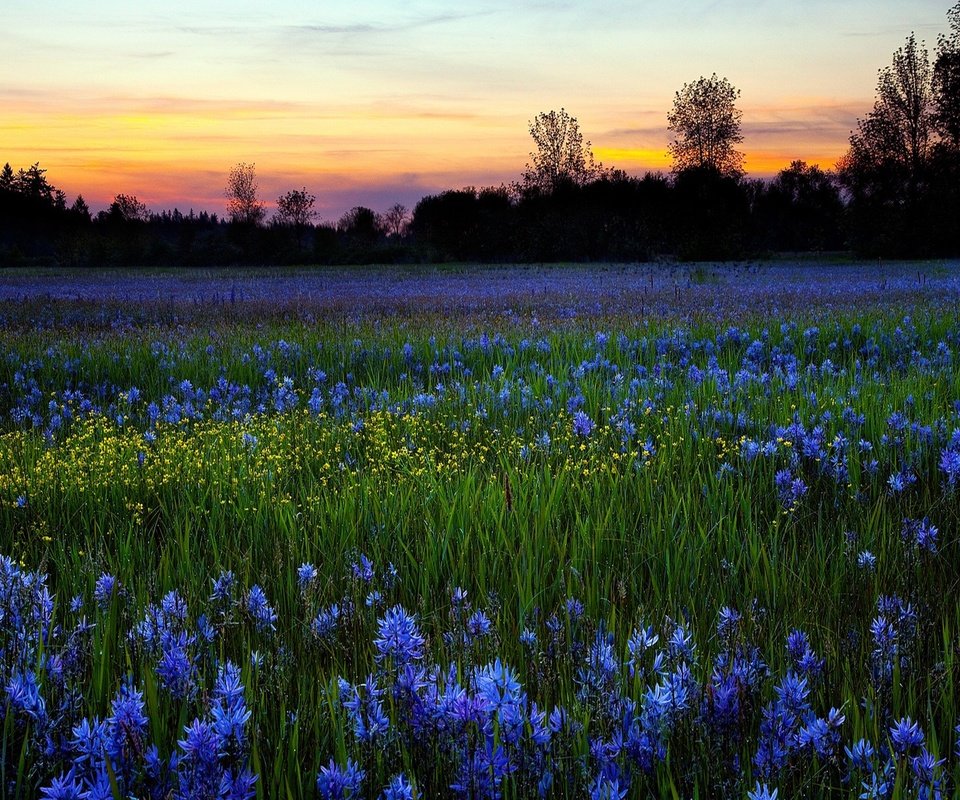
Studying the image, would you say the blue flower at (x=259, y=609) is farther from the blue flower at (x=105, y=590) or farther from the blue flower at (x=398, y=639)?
the blue flower at (x=398, y=639)

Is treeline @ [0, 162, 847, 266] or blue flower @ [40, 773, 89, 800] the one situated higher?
treeline @ [0, 162, 847, 266]

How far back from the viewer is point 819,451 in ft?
13.3

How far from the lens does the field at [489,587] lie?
1607 mm

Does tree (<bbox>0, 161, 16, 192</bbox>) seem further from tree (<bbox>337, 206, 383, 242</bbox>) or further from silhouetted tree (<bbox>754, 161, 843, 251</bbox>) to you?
silhouetted tree (<bbox>754, 161, 843, 251</bbox>)

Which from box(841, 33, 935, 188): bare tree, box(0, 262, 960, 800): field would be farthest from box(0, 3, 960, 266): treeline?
box(0, 262, 960, 800): field

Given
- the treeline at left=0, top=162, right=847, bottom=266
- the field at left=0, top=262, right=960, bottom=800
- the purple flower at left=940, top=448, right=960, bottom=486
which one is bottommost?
the field at left=0, top=262, right=960, bottom=800

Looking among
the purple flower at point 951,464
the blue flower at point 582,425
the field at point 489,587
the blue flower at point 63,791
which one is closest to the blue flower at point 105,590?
the field at point 489,587

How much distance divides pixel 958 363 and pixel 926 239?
4420 centimetres

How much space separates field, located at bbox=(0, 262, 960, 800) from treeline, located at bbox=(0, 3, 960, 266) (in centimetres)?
4348

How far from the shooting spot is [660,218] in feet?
171

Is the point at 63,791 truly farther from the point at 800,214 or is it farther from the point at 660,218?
the point at 800,214

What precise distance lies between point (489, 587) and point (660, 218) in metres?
52.2

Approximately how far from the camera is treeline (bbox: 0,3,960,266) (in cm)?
4581

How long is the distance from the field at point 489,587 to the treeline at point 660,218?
143 ft
